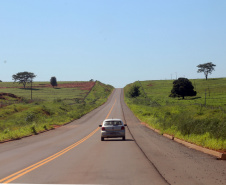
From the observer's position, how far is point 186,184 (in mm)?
8875

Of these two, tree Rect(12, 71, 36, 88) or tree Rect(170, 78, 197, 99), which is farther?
tree Rect(12, 71, 36, 88)

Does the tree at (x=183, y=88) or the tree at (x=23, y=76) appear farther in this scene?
the tree at (x=23, y=76)

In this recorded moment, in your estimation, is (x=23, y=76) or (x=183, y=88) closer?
(x=183, y=88)

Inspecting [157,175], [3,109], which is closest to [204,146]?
[157,175]

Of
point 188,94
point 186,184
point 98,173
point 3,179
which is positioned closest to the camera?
point 186,184

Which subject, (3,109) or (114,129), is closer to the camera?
(114,129)

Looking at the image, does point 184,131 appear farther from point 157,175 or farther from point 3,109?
point 3,109

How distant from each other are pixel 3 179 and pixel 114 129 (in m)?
15.2

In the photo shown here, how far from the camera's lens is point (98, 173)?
10703mm

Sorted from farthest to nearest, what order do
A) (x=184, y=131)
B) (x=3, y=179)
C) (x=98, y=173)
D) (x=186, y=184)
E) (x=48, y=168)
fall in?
(x=184, y=131), (x=48, y=168), (x=98, y=173), (x=3, y=179), (x=186, y=184)

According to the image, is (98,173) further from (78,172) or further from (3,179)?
(3,179)

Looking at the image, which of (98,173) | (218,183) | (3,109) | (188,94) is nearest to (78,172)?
(98,173)

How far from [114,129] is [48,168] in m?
13.0

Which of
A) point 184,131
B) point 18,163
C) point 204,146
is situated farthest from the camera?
A: point 184,131
